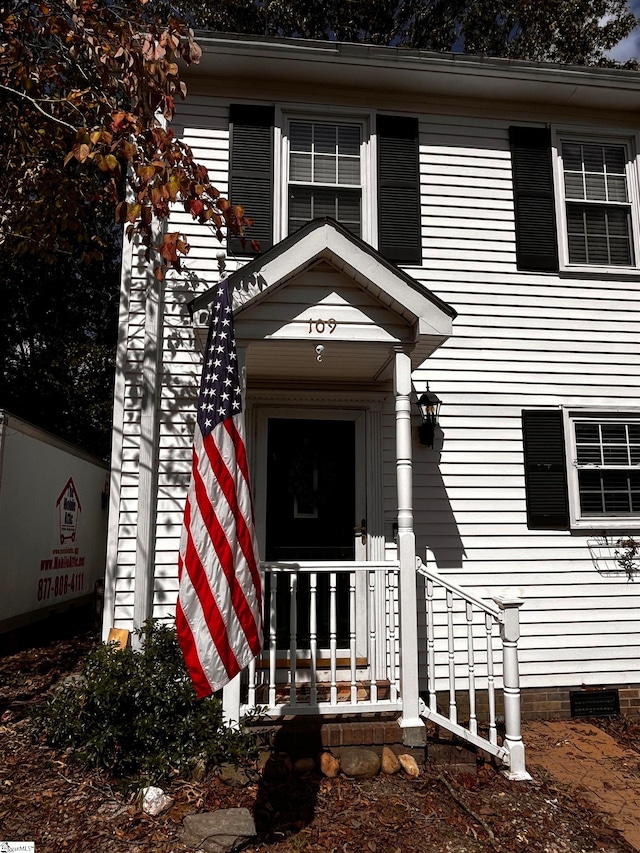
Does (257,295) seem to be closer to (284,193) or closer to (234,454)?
(234,454)

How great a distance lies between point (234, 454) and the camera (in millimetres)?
3285

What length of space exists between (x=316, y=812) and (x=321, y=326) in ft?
10.1

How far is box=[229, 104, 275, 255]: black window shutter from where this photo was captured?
563 cm

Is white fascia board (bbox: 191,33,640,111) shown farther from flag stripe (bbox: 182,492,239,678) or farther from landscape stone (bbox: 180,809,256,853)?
landscape stone (bbox: 180,809,256,853)

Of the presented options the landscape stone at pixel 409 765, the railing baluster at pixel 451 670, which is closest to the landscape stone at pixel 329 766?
the landscape stone at pixel 409 765

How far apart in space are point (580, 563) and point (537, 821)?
260 cm

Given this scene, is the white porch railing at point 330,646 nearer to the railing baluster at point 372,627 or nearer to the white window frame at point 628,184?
the railing baluster at point 372,627

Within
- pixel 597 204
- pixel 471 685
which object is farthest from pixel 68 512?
pixel 597 204

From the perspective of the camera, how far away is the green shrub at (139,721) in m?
3.68

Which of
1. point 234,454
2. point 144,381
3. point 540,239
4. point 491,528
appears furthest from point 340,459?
point 540,239

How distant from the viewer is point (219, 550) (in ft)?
10.1

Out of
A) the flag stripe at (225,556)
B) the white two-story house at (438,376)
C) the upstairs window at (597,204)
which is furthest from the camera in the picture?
the upstairs window at (597,204)

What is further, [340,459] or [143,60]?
[340,459]

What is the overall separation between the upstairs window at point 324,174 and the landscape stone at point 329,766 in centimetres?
449
